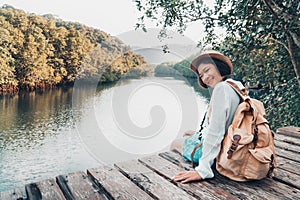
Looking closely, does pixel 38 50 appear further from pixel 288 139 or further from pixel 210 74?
pixel 210 74

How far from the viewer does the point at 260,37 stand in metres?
2.99

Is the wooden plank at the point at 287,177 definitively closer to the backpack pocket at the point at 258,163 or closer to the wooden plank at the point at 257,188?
the wooden plank at the point at 257,188

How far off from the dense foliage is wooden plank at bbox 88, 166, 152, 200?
84.5 inches

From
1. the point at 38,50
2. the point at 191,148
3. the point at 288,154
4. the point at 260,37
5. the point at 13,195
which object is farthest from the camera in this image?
the point at 38,50

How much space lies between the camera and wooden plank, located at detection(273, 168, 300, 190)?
1391 mm

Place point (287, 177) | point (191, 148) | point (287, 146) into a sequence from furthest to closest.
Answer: point (287, 146), point (191, 148), point (287, 177)

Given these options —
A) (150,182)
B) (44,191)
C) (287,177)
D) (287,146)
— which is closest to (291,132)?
(287,146)

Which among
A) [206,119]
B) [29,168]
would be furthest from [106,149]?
[206,119]

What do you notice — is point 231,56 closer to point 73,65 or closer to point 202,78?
point 202,78

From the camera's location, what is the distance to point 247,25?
9.93ft

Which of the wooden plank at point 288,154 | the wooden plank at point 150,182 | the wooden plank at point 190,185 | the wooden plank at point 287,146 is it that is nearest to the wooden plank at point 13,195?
the wooden plank at point 150,182

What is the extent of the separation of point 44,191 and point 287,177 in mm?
1323

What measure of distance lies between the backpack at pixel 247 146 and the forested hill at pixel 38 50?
13464 mm

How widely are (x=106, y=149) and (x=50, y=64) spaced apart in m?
15.6
